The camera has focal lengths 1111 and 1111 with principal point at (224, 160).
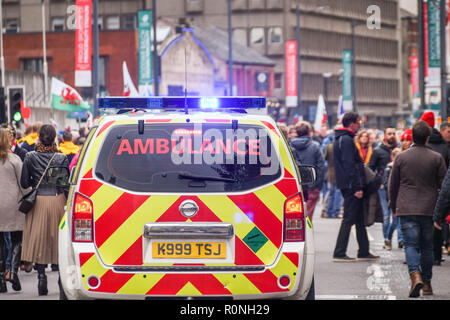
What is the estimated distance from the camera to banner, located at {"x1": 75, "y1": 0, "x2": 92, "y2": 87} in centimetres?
3014

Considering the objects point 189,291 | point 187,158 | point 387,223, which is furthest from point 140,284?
point 387,223

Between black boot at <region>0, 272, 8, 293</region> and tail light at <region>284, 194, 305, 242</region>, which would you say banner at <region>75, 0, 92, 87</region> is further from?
tail light at <region>284, 194, 305, 242</region>

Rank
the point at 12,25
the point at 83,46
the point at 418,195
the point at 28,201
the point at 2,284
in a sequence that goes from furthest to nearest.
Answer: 1. the point at 12,25
2. the point at 83,46
3. the point at 2,284
4. the point at 28,201
5. the point at 418,195

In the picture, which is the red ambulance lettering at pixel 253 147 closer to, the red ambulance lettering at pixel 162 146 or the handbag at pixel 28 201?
the red ambulance lettering at pixel 162 146

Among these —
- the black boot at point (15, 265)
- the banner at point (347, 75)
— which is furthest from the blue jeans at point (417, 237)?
the banner at point (347, 75)

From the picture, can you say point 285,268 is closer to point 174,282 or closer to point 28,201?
point 174,282

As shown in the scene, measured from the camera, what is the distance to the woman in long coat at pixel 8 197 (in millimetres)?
11891

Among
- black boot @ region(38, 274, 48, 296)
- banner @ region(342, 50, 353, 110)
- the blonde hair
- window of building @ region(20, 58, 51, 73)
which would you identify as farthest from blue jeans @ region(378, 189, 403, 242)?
window of building @ region(20, 58, 51, 73)

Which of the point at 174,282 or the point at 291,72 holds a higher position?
the point at 291,72

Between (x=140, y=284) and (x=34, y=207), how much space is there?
4243mm

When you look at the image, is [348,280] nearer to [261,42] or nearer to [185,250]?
[185,250]

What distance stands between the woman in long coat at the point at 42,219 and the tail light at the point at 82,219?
3794 mm

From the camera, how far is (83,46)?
31.5 m
